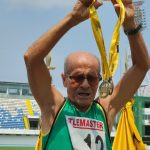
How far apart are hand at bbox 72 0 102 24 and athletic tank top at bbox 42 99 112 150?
397 mm

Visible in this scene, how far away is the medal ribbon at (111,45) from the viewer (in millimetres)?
2204

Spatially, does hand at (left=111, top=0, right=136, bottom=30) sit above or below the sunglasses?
above

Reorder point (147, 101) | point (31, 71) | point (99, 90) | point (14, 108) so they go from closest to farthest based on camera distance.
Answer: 1. point (31, 71)
2. point (99, 90)
3. point (14, 108)
4. point (147, 101)

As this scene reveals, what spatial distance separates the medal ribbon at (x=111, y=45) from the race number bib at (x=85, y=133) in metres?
0.27

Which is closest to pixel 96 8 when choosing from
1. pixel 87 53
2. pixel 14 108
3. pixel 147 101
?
pixel 87 53

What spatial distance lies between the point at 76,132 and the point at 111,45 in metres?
0.48

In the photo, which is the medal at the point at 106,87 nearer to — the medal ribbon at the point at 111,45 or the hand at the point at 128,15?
the medal ribbon at the point at 111,45

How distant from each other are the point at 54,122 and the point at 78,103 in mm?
141

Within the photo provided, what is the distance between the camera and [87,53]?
2.22 metres

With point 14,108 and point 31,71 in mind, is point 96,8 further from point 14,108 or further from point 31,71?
point 14,108

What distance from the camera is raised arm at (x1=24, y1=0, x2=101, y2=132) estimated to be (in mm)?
2045

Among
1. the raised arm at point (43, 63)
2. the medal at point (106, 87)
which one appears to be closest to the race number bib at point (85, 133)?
the raised arm at point (43, 63)

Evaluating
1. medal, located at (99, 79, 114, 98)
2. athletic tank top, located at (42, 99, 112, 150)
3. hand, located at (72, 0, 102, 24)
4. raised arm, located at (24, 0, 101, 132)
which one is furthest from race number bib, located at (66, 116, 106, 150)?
hand, located at (72, 0, 102, 24)

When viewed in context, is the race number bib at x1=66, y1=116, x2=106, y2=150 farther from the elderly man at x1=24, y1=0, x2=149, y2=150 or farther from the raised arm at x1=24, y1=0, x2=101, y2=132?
the raised arm at x1=24, y1=0, x2=101, y2=132
